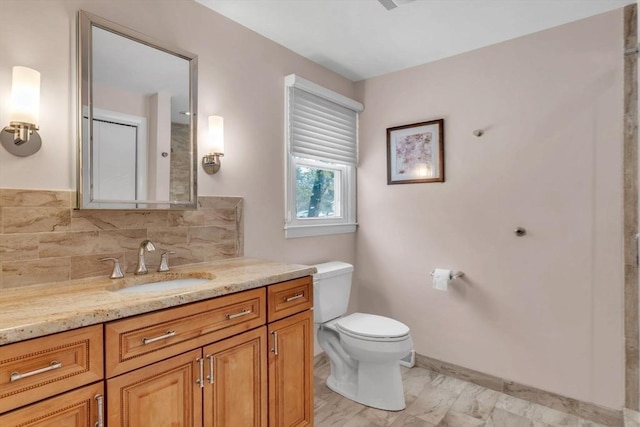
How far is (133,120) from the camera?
1631 millimetres

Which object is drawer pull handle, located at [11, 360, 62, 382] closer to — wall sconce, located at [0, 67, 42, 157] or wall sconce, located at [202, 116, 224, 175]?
wall sconce, located at [0, 67, 42, 157]

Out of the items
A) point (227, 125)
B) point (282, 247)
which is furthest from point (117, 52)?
point (282, 247)

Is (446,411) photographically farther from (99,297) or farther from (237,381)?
(99,297)

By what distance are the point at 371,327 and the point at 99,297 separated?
1.53 metres

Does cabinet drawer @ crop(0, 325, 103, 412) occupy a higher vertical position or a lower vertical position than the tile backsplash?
lower

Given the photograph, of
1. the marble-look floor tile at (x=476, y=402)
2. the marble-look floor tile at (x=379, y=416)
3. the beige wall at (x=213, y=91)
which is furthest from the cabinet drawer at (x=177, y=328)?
the marble-look floor tile at (x=476, y=402)

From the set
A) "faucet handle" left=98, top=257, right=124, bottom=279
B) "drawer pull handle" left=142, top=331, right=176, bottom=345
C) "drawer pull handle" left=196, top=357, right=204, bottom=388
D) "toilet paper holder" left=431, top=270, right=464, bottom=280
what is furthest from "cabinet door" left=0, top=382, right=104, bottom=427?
"toilet paper holder" left=431, top=270, right=464, bottom=280

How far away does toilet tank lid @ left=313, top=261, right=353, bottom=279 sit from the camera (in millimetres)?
2306

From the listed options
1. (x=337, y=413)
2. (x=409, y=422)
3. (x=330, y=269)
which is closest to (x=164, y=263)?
(x=330, y=269)

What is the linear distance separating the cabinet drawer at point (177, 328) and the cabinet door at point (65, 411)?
0.24ft

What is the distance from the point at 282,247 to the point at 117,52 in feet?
4.61

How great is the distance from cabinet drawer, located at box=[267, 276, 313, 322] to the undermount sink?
0.29m

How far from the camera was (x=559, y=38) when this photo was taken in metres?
2.11

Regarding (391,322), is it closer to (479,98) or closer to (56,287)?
(479,98)
